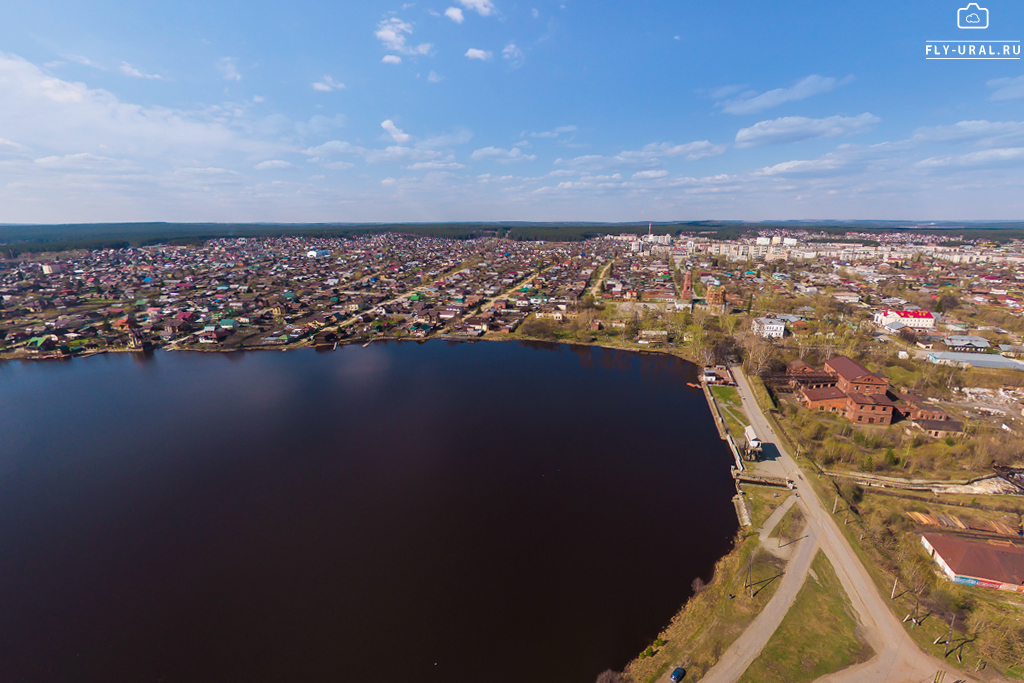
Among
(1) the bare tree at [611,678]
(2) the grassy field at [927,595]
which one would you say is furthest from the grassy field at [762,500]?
(1) the bare tree at [611,678]

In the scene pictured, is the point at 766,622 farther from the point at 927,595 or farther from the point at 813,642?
the point at 927,595

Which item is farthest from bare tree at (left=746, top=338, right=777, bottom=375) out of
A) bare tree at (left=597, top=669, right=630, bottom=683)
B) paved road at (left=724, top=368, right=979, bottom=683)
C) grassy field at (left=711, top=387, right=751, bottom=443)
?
bare tree at (left=597, top=669, right=630, bottom=683)

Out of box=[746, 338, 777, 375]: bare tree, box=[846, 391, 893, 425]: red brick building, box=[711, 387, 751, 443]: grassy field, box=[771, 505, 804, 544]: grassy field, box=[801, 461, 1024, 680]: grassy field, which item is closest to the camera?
box=[801, 461, 1024, 680]: grassy field

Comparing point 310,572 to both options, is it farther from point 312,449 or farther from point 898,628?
point 898,628

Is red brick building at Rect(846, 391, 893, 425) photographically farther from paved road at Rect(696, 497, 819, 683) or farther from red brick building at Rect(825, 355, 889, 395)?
paved road at Rect(696, 497, 819, 683)

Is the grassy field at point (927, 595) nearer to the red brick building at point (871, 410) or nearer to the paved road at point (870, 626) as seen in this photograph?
the paved road at point (870, 626)

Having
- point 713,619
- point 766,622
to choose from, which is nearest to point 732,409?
point 766,622
